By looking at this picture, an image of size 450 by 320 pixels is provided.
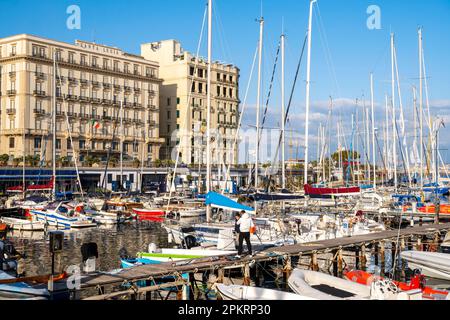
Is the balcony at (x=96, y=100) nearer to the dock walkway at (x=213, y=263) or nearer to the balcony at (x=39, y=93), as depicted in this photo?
the balcony at (x=39, y=93)

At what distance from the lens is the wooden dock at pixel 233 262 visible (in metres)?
19.8

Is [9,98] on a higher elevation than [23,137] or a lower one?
higher

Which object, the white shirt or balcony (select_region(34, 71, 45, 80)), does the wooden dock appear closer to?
the white shirt

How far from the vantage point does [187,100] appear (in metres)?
108

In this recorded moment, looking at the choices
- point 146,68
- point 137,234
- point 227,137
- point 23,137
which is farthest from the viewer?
point 227,137

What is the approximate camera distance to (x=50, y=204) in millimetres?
50062

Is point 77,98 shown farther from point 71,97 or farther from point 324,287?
point 324,287

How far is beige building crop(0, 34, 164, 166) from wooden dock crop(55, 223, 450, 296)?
5175 cm

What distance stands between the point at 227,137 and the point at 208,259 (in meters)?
91.4

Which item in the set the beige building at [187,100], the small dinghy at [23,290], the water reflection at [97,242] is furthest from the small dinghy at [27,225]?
the beige building at [187,100]

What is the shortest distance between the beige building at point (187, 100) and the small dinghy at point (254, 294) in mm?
84302

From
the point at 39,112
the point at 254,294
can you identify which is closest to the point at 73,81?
the point at 39,112

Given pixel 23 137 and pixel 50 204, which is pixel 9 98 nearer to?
pixel 23 137

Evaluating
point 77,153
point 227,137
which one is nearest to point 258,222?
point 77,153
